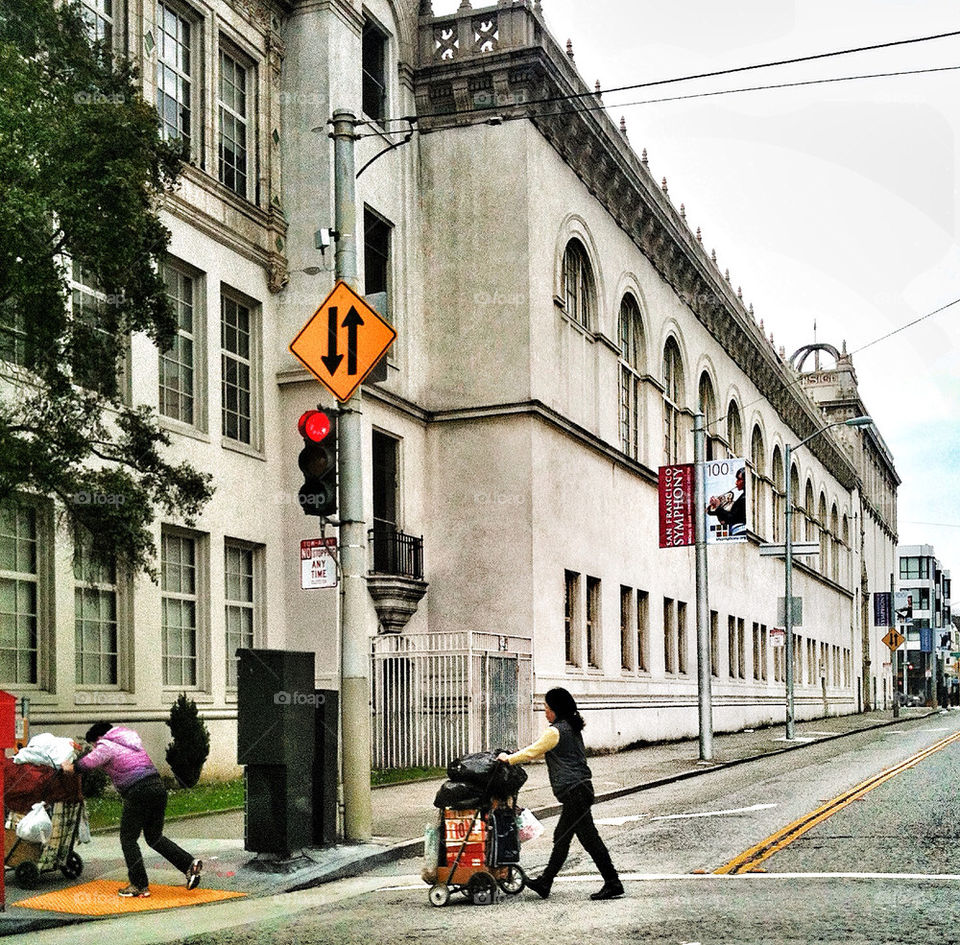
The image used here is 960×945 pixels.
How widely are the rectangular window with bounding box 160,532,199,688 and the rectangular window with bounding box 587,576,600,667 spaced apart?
43.4 feet

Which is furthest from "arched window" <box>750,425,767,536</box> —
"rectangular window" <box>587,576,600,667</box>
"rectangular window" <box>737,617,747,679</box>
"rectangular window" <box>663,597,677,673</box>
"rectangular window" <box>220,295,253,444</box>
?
"rectangular window" <box>220,295,253,444</box>

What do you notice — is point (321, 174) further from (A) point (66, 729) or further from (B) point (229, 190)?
(A) point (66, 729)

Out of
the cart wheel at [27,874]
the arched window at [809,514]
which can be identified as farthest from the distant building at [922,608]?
the cart wheel at [27,874]

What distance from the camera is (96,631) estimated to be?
64.9 feet

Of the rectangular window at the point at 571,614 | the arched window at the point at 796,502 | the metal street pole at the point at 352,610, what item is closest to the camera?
the metal street pole at the point at 352,610

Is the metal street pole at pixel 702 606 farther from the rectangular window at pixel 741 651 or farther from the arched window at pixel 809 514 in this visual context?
the arched window at pixel 809 514

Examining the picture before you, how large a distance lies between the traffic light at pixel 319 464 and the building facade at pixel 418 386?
1.79m

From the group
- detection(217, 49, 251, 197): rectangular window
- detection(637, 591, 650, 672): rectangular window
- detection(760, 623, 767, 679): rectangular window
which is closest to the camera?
detection(217, 49, 251, 197): rectangular window

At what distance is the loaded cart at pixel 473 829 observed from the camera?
35.3ft

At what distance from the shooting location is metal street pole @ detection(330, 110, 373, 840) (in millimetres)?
13852

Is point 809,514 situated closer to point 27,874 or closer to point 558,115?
point 558,115

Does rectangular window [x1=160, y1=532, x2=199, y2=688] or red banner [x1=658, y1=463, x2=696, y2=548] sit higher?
red banner [x1=658, y1=463, x2=696, y2=548]

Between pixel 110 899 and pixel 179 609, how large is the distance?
36.1ft

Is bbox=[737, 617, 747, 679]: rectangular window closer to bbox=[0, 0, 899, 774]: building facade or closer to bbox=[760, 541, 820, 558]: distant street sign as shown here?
bbox=[0, 0, 899, 774]: building facade
